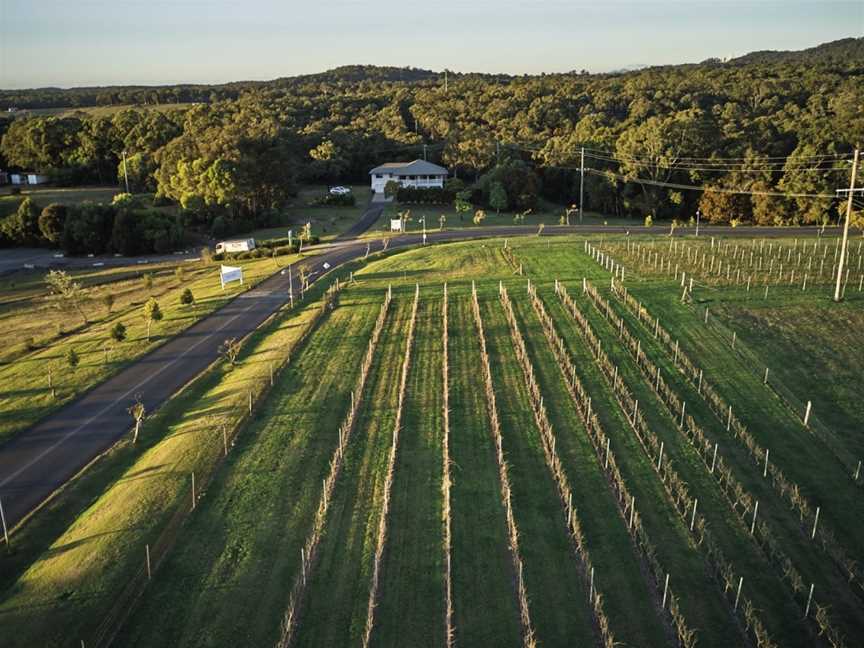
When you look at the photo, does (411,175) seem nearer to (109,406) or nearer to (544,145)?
(544,145)

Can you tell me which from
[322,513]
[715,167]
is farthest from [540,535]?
[715,167]

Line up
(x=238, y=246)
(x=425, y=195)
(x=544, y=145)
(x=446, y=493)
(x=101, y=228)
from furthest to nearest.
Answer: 1. (x=544, y=145)
2. (x=425, y=195)
3. (x=101, y=228)
4. (x=238, y=246)
5. (x=446, y=493)

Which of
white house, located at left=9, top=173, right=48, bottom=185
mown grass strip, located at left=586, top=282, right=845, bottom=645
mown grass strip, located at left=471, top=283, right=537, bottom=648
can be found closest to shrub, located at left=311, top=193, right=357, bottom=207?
white house, located at left=9, top=173, right=48, bottom=185

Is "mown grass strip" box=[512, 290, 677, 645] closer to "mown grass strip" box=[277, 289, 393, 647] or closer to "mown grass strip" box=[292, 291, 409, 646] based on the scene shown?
"mown grass strip" box=[292, 291, 409, 646]

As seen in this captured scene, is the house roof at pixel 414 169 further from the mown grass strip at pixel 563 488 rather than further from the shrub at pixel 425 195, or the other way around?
the mown grass strip at pixel 563 488

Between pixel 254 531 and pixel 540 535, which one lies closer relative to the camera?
pixel 540 535

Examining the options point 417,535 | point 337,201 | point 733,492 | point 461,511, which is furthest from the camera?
point 337,201

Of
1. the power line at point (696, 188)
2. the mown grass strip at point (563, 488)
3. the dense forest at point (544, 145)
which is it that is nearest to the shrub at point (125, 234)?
the dense forest at point (544, 145)
